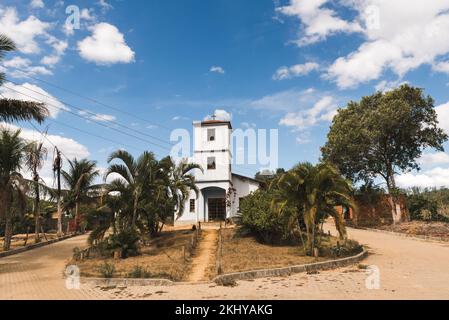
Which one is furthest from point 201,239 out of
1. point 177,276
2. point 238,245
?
point 177,276

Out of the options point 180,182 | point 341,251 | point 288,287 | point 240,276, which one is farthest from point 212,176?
point 288,287

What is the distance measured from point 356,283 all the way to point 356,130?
2443cm

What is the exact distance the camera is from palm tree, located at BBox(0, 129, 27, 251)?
689 inches

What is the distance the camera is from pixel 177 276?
1175 centimetres

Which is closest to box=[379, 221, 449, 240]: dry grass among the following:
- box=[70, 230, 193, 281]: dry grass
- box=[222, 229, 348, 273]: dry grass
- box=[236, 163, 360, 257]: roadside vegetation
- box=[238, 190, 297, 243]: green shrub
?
box=[222, 229, 348, 273]: dry grass

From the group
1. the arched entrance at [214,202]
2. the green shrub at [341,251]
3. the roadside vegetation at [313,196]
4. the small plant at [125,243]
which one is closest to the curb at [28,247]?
the small plant at [125,243]

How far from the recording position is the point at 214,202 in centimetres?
3212

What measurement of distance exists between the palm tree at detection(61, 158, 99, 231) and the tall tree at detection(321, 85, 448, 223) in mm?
23239

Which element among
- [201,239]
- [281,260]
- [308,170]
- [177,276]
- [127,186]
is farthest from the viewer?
[201,239]

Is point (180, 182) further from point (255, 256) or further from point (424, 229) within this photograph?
point (424, 229)

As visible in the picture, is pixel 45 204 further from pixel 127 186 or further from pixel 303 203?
pixel 303 203

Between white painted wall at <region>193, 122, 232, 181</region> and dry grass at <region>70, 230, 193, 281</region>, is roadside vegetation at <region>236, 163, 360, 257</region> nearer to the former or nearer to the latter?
Result: dry grass at <region>70, 230, 193, 281</region>

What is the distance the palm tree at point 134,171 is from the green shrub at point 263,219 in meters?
5.49
